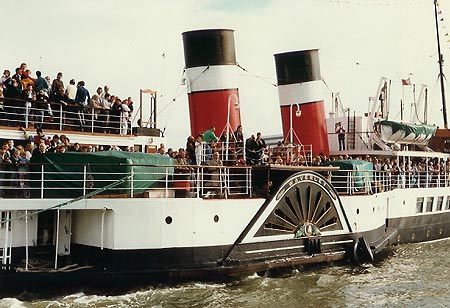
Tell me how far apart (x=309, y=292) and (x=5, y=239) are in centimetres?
634

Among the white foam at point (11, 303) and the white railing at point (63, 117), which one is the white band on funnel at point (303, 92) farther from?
the white foam at point (11, 303)

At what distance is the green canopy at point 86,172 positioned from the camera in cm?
1115

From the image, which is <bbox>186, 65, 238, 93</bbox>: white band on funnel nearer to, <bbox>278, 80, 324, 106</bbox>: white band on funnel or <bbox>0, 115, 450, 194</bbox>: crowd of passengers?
<bbox>0, 115, 450, 194</bbox>: crowd of passengers

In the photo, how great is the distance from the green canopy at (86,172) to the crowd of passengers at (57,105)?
1.99 metres

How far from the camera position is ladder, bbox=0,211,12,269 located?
10812 mm

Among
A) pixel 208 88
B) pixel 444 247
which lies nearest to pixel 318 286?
pixel 208 88

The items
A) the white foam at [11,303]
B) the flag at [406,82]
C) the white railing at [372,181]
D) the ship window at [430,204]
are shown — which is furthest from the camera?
the flag at [406,82]

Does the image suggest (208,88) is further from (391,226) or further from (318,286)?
(391,226)

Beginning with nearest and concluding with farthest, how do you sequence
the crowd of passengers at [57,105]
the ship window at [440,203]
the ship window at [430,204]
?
the crowd of passengers at [57,105]
the ship window at [430,204]
the ship window at [440,203]

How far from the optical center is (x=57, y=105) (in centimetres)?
1377

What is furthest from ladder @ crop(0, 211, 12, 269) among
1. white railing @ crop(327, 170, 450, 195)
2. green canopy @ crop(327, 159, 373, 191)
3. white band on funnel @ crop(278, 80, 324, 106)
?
white band on funnel @ crop(278, 80, 324, 106)

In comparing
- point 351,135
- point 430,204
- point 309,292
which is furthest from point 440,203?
point 309,292

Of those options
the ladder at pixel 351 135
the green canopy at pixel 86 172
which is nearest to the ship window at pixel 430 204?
the ladder at pixel 351 135

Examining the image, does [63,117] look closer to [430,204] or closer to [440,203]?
[430,204]
